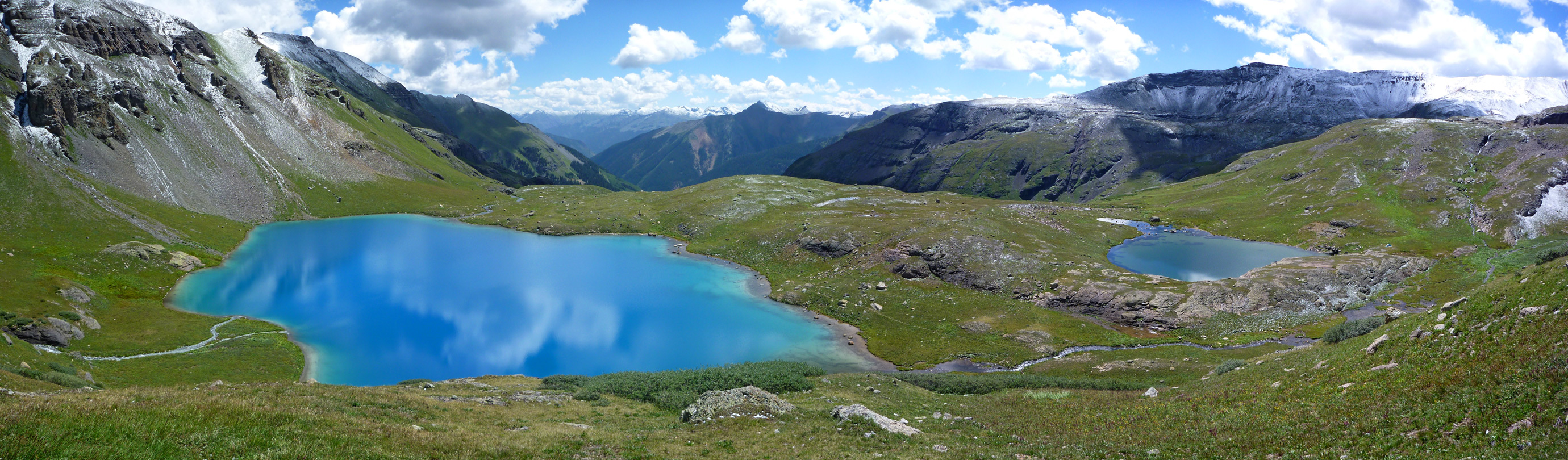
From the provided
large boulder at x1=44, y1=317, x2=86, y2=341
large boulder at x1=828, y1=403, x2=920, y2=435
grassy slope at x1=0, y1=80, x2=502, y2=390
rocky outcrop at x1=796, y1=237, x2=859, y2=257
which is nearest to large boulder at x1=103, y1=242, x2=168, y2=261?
grassy slope at x1=0, y1=80, x2=502, y2=390

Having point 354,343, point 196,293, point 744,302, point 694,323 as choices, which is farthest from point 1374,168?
point 196,293

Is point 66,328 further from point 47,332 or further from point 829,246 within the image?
point 829,246

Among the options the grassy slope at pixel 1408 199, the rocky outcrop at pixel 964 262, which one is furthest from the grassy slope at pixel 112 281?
the grassy slope at pixel 1408 199

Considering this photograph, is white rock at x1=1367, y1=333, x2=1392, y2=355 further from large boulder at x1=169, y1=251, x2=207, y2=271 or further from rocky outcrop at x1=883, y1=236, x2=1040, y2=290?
large boulder at x1=169, y1=251, x2=207, y2=271

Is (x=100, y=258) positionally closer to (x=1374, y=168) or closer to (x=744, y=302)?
(x=744, y=302)

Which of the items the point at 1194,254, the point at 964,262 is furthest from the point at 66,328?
the point at 1194,254

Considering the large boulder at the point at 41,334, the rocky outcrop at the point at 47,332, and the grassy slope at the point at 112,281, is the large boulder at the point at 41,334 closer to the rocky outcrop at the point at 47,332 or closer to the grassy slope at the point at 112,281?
the rocky outcrop at the point at 47,332
